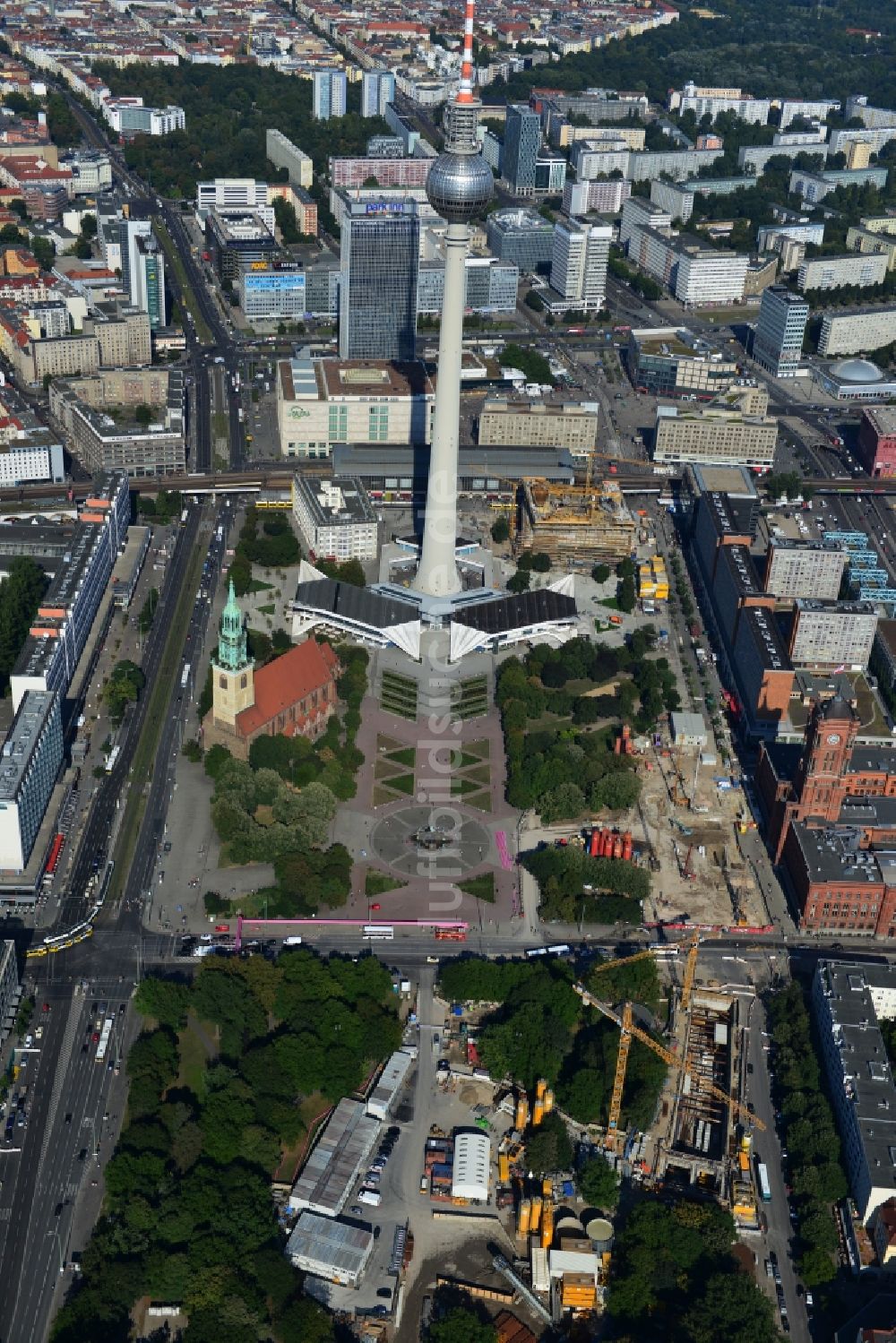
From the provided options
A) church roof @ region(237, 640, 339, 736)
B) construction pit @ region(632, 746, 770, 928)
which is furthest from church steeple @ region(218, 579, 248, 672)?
construction pit @ region(632, 746, 770, 928)

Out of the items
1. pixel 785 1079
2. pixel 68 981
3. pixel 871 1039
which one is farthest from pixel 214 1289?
pixel 871 1039

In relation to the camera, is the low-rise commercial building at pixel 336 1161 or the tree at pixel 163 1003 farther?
the tree at pixel 163 1003

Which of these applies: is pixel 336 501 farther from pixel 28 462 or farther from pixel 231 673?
pixel 231 673

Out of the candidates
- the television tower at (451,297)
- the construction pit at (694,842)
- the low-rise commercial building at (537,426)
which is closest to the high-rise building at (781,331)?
the low-rise commercial building at (537,426)

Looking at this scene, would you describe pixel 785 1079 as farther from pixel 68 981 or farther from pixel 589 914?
pixel 68 981

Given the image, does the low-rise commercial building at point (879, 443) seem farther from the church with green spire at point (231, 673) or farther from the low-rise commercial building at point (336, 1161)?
the low-rise commercial building at point (336, 1161)

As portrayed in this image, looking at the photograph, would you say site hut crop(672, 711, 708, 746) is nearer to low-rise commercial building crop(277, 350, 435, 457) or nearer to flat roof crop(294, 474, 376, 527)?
flat roof crop(294, 474, 376, 527)

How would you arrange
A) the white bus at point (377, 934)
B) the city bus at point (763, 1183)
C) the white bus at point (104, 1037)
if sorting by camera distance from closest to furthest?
the city bus at point (763, 1183)
the white bus at point (104, 1037)
the white bus at point (377, 934)
